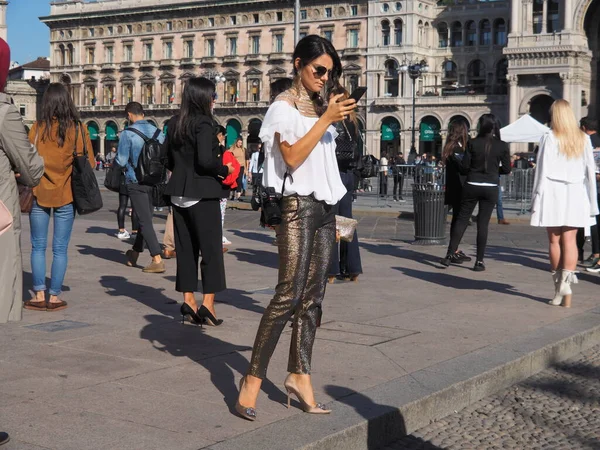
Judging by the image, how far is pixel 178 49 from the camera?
279ft

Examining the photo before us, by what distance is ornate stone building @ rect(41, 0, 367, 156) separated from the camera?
7650 centimetres

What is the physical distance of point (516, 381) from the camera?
587 cm

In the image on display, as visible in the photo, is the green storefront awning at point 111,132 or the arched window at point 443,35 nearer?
the arched window at point 443,35

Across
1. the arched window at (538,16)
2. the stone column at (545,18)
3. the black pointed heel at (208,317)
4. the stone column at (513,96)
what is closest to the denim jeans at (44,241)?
the black pointed heel at (208,317)

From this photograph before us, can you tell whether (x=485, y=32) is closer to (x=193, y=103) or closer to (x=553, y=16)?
(x=553, y=16)

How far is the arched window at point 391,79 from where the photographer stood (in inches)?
2879

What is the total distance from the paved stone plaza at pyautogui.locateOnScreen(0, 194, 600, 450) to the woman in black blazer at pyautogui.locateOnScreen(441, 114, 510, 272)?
83cm

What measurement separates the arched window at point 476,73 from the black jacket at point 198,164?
67276 mm

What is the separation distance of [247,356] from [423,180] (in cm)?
1567

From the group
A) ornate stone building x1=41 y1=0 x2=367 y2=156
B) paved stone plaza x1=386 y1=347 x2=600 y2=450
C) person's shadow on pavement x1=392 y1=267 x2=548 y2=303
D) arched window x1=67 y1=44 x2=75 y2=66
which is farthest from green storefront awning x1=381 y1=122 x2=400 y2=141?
paved stone plaza x1=386 y1=347 x2=600 y2=450

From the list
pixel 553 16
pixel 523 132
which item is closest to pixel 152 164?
pixel 523 132

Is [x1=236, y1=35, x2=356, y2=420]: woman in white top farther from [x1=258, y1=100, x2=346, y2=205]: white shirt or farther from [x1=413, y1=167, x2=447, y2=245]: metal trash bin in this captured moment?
[x1=413, y1=167, x2=447, y2=245]: metal trash bin

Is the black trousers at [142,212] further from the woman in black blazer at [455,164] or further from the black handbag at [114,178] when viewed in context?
the woman in black blazer at [455,164]

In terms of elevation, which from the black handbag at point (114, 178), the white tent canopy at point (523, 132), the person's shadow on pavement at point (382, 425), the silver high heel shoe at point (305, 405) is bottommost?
the person's shadow on pavement at point (382, 425)
